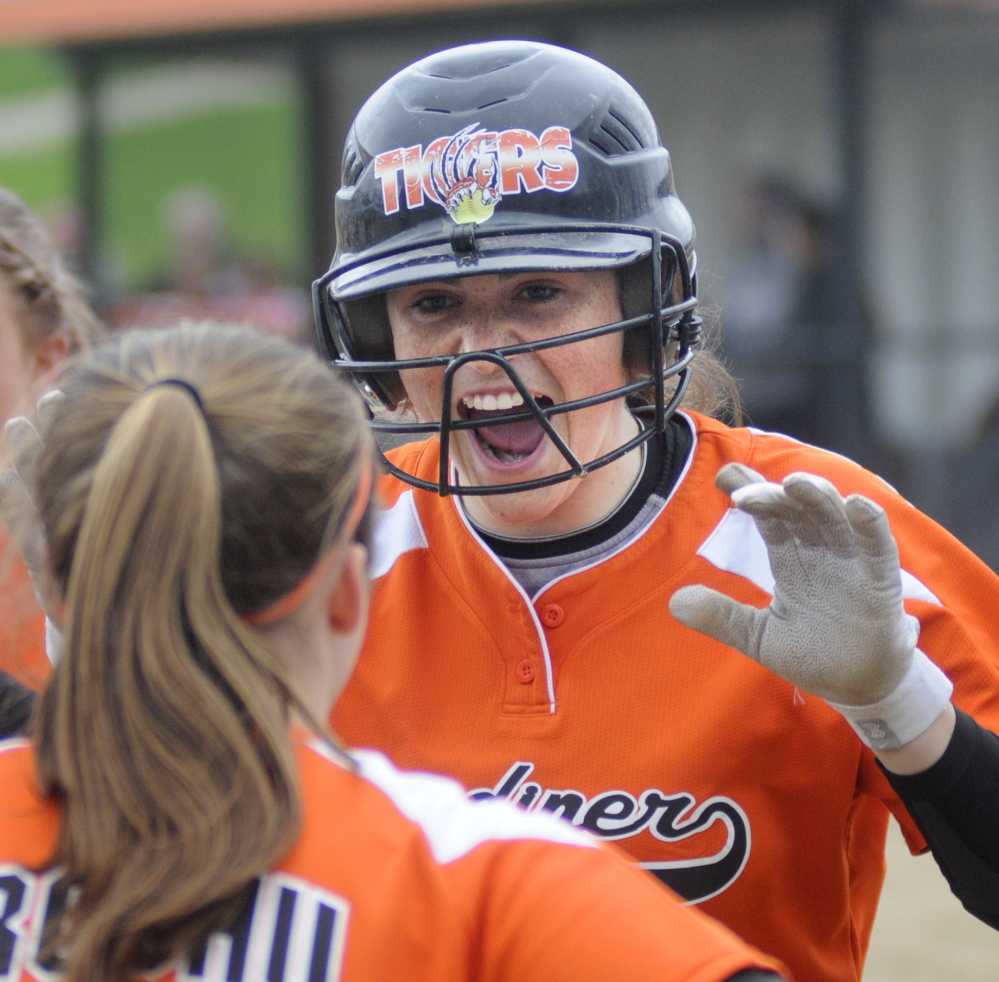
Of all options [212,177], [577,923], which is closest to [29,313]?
[577,923]

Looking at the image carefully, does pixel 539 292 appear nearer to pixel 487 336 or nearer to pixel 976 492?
pixel 487 336

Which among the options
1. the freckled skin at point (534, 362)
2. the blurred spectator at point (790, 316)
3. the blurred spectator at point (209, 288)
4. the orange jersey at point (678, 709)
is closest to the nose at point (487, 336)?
the freckled skin at point (534, 362)

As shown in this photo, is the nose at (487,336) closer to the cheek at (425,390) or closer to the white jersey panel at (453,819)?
the cheek at (425,390)

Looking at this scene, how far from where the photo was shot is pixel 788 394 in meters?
7.82

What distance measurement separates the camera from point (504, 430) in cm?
214

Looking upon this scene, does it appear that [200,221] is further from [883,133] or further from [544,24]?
[883,133]

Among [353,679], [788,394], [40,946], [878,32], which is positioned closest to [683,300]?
[353,679]

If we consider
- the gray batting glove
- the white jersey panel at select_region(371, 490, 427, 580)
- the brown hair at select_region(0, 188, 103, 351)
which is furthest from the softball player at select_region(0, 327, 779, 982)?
the brown hair at select_region(0, 188, 103, 351)

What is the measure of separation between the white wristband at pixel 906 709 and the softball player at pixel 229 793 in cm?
55

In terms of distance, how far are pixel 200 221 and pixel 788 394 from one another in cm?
394

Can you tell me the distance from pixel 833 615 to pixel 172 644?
0.83m

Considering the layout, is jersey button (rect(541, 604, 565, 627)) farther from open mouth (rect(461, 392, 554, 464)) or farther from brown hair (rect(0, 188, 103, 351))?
brown hair (rect(0, 188, 103, 351))

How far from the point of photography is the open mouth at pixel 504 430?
2031 mm

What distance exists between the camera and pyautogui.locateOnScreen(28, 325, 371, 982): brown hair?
3.92 ft
